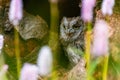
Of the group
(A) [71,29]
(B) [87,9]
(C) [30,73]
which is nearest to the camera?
(C) [30,73]

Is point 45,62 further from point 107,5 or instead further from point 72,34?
point 72,34

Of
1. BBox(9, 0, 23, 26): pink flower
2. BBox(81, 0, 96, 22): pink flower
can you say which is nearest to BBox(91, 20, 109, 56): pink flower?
BBox(81, 0, 96, 22): pink flower

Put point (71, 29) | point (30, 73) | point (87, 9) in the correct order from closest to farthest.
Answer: point (30, 73), point (87, 9), point (71, 29)

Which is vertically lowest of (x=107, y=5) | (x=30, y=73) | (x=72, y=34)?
(x=72, y=34)

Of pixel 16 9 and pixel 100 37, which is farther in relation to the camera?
pixel 16 9

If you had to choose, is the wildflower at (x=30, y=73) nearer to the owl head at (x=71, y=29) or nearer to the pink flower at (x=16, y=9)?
the pink flower at (x=16, y=9)

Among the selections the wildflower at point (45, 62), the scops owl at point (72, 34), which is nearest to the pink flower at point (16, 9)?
the wildflower at point (45, 62)

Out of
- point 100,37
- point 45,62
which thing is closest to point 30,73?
point 45,62

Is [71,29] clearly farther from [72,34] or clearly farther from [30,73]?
[30,73]

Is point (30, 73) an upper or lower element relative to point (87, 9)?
lower
